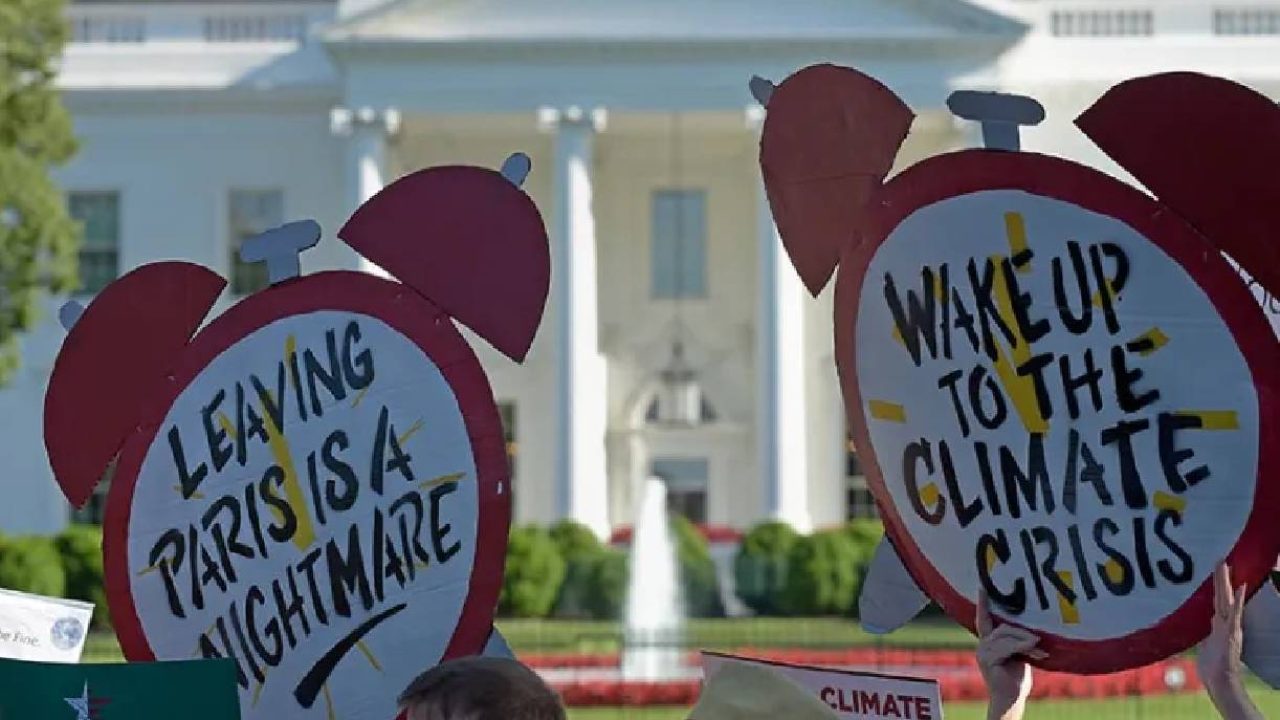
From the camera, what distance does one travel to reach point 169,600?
475 centimetres

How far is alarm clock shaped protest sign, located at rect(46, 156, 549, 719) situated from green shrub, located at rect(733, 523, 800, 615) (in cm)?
2376

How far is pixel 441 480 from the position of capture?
14.9 ft

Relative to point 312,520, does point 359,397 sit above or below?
above

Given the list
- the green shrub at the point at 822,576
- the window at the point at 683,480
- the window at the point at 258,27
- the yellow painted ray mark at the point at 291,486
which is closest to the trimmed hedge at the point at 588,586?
the green shrub at the point at 822,576

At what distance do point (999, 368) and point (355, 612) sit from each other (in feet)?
4.41

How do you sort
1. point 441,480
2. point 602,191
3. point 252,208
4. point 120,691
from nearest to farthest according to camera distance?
point 120,691 < point 441,480 < point 252,208 < point 602,191

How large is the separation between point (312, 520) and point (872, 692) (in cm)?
121

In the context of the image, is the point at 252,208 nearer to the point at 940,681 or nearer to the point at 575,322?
the point at 575,322

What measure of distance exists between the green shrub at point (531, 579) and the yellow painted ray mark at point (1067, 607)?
77.5ft

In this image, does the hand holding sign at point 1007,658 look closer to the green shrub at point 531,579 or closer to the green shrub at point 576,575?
the green shrub at point 531,579

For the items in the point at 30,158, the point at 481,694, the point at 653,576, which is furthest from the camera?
the point at 653,576

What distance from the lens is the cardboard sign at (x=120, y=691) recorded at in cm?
396

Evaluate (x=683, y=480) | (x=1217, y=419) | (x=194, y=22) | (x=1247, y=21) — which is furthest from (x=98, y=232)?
(x=1217, y=419)

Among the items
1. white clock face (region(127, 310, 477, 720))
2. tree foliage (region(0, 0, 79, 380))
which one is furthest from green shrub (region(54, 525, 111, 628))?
white clock face (region(127, 310, 477, 720))
